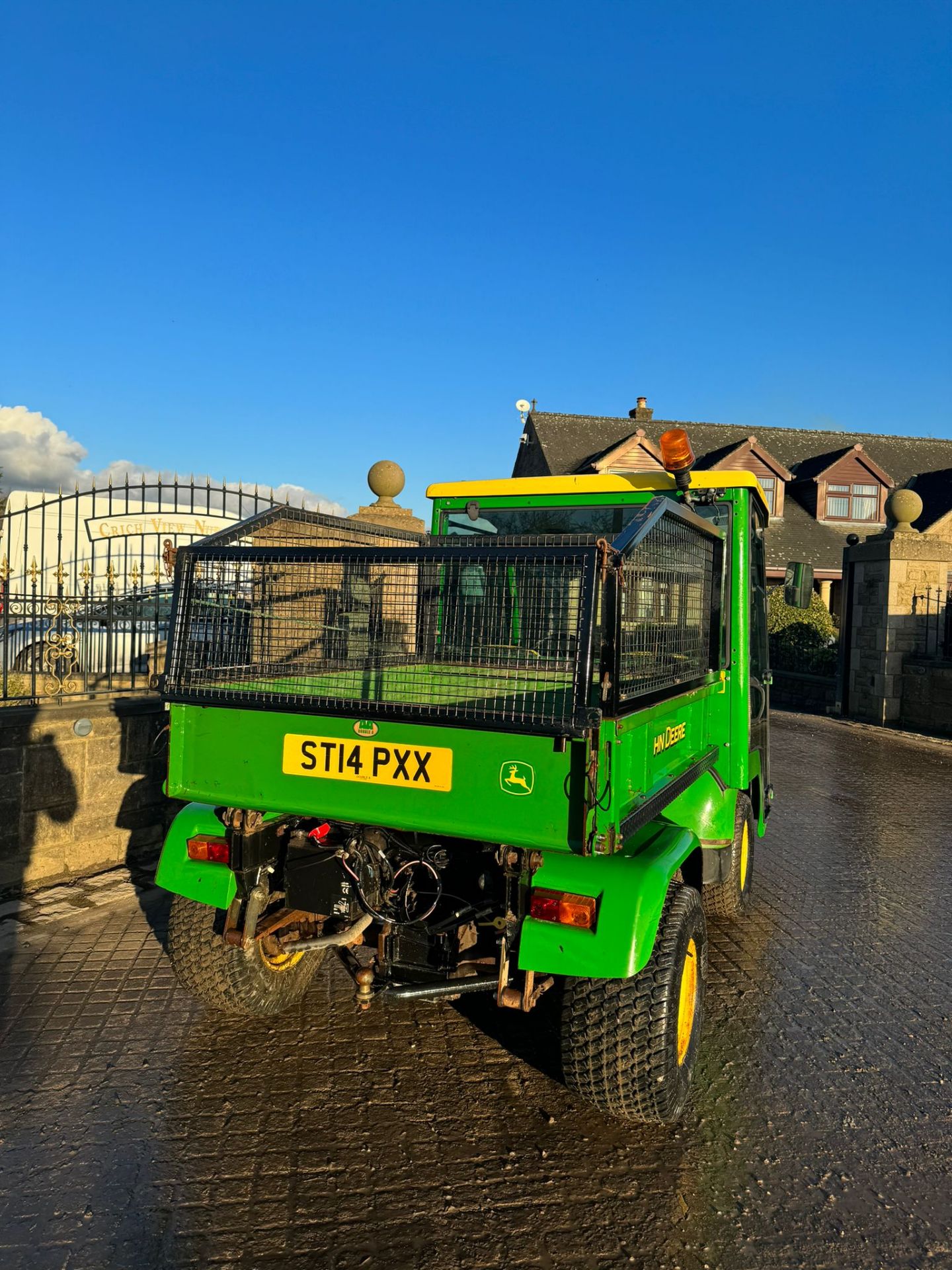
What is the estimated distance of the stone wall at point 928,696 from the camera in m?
13.4

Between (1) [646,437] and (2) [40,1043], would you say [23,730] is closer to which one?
(2) [40,1043]

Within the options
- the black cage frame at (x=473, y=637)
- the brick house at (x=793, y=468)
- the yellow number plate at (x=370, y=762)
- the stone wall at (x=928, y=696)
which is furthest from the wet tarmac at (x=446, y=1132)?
the brick house at (x=793, y=468)

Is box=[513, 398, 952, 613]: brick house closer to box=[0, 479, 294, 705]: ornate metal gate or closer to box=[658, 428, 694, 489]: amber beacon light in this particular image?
box=[0, 479, 294, 705]: ornate metal gate

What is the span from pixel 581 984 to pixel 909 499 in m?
13.9

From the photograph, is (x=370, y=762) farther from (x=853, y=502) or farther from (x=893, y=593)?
(x=853, y=502)

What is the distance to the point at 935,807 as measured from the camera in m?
8.77

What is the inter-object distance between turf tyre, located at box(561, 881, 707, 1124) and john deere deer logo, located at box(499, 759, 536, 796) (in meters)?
0.78

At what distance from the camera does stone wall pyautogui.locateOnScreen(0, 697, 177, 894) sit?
541cm

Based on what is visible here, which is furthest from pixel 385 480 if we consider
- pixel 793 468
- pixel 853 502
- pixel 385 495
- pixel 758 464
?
pixel 793 468

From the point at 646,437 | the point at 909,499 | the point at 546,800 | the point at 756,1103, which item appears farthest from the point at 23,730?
the point at 646,437

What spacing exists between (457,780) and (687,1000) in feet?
4.55

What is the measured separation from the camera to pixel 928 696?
1377 centimetres

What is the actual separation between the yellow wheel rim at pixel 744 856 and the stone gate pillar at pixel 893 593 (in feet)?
33.4

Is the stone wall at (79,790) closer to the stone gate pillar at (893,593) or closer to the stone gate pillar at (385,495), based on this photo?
the stone gate pillar at (385,495)
